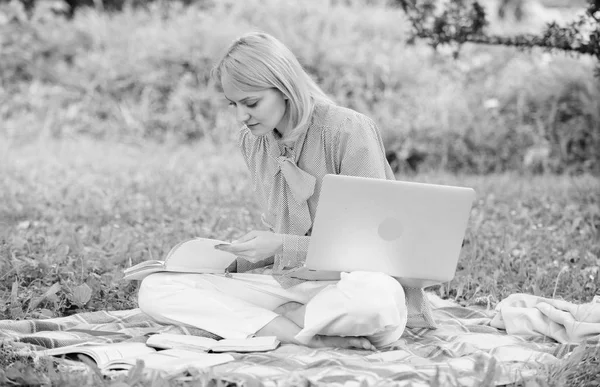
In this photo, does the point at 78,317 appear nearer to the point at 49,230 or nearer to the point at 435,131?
the point at 49,230

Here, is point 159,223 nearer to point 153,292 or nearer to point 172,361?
point 153,292

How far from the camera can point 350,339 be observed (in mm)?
3211

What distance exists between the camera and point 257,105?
3.28 metres

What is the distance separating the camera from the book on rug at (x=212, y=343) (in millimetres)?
3135

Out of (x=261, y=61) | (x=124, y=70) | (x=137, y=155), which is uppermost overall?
(x=261, y=61)

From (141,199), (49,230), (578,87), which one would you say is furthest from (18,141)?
(578,87)

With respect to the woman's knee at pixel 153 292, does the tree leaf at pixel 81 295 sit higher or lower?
lower

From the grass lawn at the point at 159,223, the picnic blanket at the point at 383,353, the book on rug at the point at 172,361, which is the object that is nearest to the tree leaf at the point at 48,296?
the grass lawn at the point at 159,223

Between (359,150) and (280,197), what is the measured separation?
16.1 inches

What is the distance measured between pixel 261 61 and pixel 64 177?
148 inches

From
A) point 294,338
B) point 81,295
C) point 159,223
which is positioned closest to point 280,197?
point 294,338

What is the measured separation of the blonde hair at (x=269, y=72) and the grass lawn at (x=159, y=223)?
1.19 metres

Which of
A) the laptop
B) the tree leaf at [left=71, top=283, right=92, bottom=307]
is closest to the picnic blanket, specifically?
the tree leaf at [left=71, top=283, right=92, bottom=307]

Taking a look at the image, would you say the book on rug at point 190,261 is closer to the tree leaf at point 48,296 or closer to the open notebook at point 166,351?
the open notebook at point 166,351
